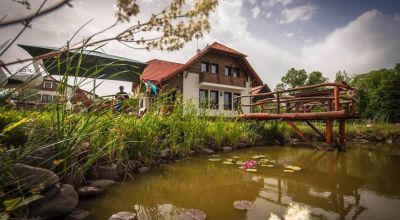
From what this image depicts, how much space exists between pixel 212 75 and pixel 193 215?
17.4 metres

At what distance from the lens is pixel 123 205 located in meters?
2.23

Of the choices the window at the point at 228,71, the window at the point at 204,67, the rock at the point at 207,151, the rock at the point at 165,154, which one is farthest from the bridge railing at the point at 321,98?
the window at the point at 228,71

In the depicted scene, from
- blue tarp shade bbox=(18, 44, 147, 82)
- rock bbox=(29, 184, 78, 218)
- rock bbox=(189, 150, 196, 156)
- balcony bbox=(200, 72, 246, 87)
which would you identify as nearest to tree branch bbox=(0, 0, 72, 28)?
blue tarp shade bbox=(18, 44, 147, 82)

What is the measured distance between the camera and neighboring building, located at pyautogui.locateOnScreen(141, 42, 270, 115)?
1819 centimetres

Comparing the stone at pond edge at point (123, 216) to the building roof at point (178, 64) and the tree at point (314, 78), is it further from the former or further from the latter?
the tree at point (314, 78)

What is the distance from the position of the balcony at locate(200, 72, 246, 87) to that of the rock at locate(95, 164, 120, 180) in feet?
51.6

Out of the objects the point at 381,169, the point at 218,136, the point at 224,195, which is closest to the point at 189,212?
the point at 224,195

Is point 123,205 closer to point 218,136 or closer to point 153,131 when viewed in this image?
point 153,131

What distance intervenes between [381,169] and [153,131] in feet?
13.5

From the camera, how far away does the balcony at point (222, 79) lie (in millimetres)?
18561

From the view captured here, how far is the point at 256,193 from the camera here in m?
2.59

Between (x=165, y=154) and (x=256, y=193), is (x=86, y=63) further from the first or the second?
(x=256, y=193)

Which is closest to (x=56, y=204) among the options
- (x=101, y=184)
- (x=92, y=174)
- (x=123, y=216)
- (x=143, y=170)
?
(x=123, y=216)

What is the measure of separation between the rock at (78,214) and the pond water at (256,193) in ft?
0.23
